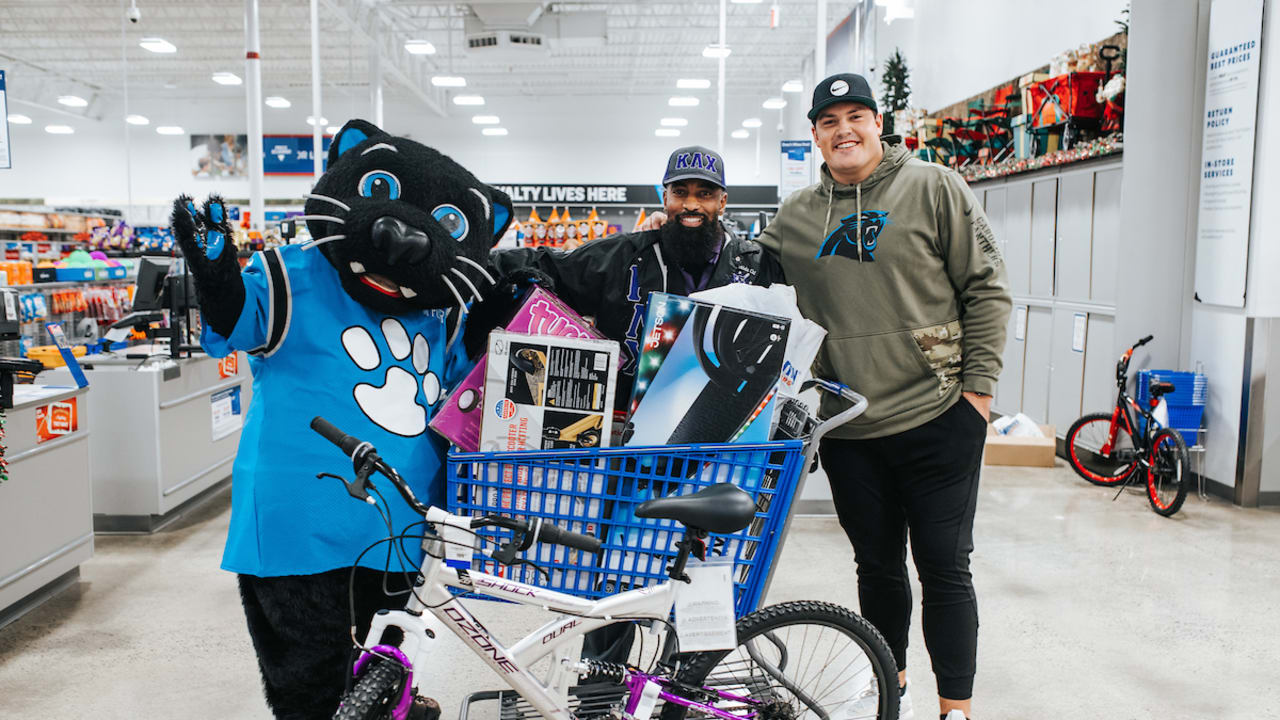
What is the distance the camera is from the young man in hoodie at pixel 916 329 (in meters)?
2.16

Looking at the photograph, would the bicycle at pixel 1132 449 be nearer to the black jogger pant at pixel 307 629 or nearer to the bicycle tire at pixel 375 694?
the black jogger pant at pixel 307 629

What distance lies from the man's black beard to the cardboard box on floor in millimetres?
4676

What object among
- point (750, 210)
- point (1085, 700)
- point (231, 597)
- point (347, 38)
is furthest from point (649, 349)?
point (750, 210)

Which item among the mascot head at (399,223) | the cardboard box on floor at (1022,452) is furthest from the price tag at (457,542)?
the cardboard box on floor at (1022,452)

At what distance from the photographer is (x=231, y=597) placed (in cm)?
383

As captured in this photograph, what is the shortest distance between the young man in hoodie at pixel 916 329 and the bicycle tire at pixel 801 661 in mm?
265

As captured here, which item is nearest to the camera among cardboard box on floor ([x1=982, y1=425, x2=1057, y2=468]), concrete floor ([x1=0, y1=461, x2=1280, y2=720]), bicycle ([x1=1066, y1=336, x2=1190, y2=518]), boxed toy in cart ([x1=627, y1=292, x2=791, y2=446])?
boxed toy in cart ([x1=627, y1=292, x2=791, y2=446])

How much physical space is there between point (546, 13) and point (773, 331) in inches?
595

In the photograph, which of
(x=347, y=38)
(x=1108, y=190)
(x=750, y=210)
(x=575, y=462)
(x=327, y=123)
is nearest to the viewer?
(x=575, y=462)

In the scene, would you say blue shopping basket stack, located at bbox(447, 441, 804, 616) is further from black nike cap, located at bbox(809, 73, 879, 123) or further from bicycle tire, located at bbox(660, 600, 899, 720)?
black nike cap, located at bbox(809, 73, 879, 123)

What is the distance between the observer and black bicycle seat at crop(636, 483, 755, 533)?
1.56 meters

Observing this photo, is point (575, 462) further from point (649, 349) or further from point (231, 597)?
point (231, 597)

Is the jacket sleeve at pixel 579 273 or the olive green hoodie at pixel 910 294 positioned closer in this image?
the olive green hoodie at pixel 910 294

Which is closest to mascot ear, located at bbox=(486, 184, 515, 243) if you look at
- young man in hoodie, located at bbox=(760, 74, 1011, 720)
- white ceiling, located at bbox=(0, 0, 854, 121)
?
young man in hoodie, located at bbox=(760, 74, 1011, 720)
